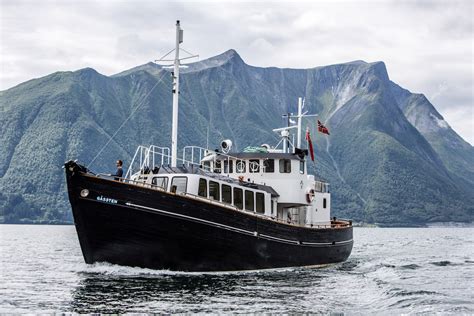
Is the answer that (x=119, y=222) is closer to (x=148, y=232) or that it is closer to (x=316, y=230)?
(x=148, y=232)

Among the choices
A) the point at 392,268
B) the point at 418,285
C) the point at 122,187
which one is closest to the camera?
the point at 122,187

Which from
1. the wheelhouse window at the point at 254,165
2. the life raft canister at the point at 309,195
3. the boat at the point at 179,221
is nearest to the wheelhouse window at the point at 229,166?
the wheelhouse window at the point at 254,165

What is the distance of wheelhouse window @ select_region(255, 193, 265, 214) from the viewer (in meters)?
32.7

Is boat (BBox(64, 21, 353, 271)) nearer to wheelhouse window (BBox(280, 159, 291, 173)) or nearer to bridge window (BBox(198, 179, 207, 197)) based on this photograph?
bridge window (BBox(198, 179, 207, 197))

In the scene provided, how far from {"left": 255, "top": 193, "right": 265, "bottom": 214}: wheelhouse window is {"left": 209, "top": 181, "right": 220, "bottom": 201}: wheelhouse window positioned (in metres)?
2.90

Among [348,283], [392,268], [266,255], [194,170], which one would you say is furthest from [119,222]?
[392,268]

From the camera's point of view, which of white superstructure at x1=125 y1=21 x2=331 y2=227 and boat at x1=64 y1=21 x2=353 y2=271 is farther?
white superstructure at x1=125 y1=21 x2=331 y2=227

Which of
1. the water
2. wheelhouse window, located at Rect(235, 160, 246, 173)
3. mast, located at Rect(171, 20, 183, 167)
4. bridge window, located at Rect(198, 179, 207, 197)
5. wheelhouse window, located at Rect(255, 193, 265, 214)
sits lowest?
the water

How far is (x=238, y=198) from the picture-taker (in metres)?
31.6

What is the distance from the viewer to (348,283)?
101ft

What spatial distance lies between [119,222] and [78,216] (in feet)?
6.72

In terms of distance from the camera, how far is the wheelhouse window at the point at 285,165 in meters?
37.0

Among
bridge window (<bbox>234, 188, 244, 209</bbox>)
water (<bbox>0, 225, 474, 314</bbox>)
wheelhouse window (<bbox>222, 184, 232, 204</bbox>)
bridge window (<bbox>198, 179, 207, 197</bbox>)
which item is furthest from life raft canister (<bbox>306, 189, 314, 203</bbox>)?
bridge window (<bbox>198, 179, 207, 197</bbox>)

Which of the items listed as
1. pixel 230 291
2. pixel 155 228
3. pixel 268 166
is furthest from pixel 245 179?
pixel 230 291
